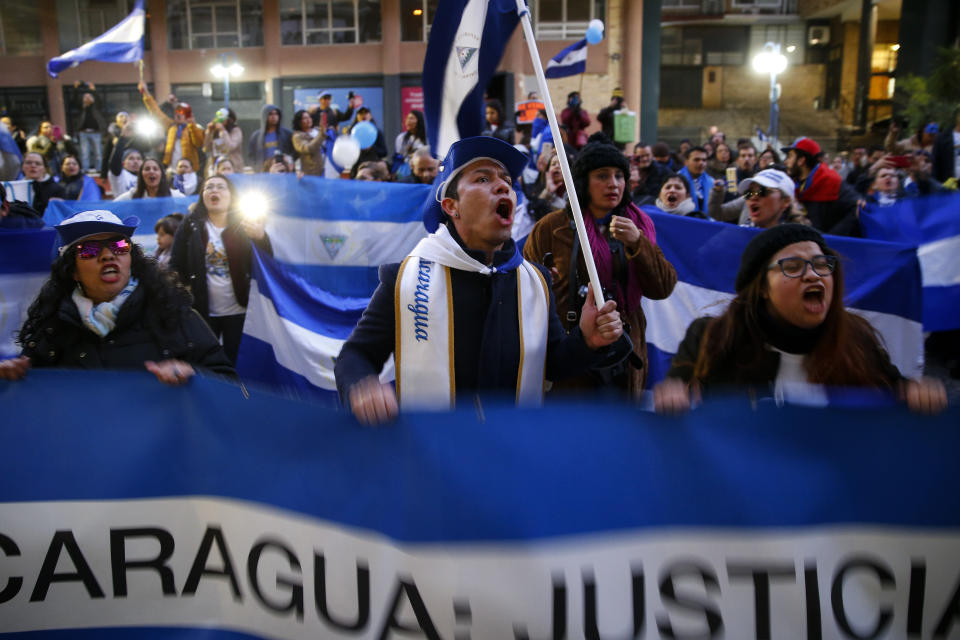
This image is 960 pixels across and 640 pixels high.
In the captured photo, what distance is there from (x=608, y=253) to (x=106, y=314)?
2138 mm

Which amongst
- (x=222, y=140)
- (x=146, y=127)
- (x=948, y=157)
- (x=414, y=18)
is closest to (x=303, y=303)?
(x=222, y=140)

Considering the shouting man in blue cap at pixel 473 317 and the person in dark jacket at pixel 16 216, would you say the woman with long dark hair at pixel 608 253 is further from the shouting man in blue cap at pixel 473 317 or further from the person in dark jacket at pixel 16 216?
the person in dark jacket at pixel 16 216

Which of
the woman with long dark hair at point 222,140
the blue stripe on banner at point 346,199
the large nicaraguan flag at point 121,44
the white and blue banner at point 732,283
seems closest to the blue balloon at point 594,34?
the blue stripe on banner at point 346,199

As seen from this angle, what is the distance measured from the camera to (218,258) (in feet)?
18.8

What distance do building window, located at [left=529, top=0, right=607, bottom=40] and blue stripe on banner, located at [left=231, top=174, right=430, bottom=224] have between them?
901 inches

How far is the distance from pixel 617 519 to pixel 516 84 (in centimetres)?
2624

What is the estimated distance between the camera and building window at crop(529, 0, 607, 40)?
28938mm

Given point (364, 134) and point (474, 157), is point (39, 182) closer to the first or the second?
point (364, 134)

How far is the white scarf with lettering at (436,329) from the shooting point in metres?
2.71

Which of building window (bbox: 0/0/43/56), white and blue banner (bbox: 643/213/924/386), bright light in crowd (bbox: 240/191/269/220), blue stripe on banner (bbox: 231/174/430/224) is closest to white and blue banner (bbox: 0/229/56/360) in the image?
bright light in crowd (bbox: 240/191/269/220)

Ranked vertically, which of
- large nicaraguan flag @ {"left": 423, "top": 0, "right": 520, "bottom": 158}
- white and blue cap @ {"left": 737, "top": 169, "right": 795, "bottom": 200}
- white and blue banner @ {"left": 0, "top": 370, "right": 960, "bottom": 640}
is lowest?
white and blue banner @ {"left": 0, "top": 370, "right": 960, "bottom": 640}

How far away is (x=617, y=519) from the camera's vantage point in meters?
2.06

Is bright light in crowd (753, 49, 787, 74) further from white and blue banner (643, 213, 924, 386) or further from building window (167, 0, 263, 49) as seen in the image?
building window (167, 0, 263, 49)

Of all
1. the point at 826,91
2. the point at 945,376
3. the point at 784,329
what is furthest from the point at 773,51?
the point at 826,91
